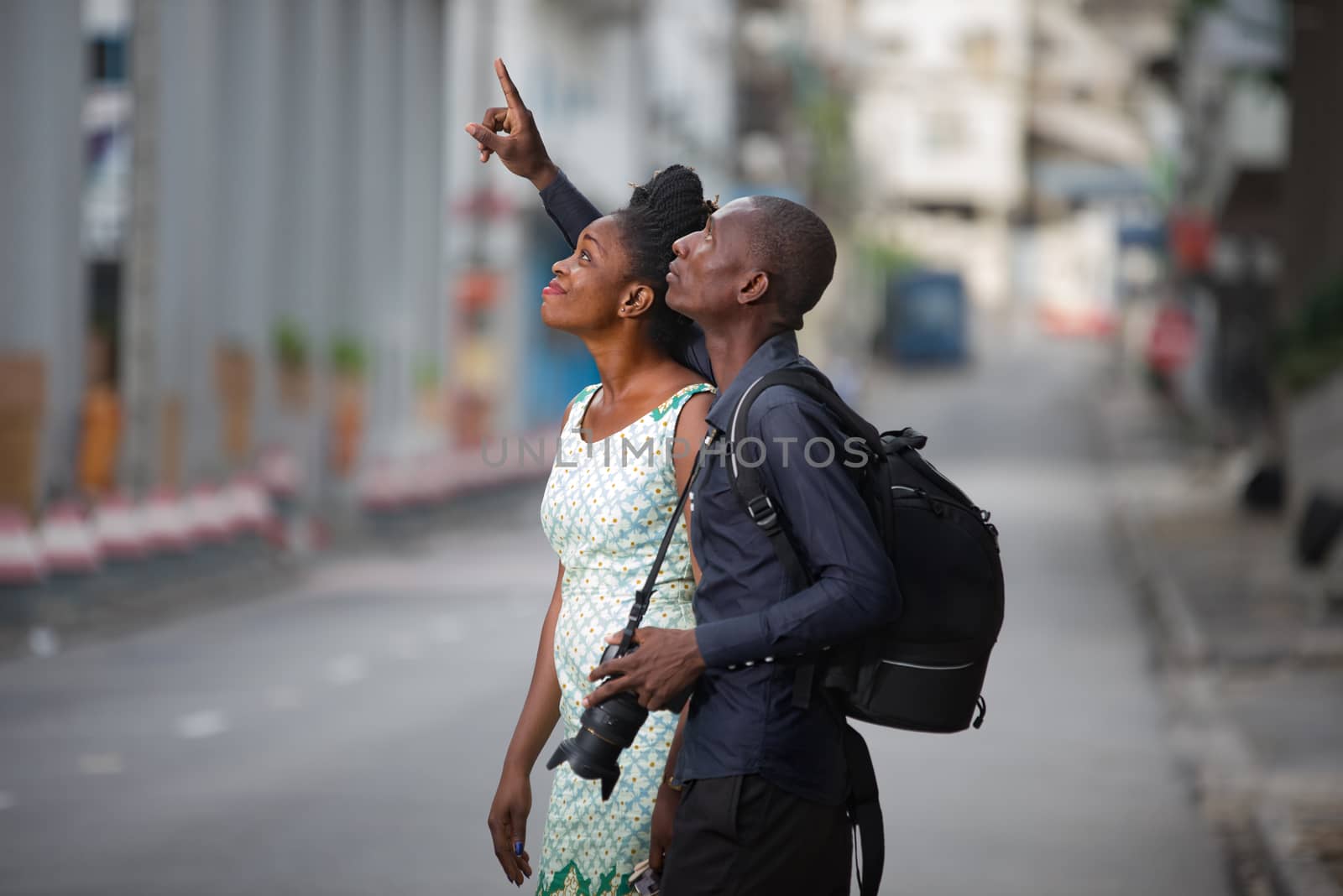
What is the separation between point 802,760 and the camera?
328 centimetres

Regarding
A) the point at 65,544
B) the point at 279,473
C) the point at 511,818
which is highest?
the point at 511,818

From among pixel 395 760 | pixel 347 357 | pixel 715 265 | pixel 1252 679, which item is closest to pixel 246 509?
pixel 395 760

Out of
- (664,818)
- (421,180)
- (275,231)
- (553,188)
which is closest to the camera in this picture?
(664,818)

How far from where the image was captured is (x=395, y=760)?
968 centimetres

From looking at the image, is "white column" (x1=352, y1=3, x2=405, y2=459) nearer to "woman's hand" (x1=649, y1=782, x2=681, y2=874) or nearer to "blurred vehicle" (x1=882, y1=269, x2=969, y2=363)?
"woman's hand" (x1=649, y1=782, x2=681, y2=874)

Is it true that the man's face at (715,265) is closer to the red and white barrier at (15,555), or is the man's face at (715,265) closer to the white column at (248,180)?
the red and white barrier at (15,555)

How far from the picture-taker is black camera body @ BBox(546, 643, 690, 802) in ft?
10.7

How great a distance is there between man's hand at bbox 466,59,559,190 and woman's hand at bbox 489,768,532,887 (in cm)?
118

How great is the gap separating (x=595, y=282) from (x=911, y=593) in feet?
2.77

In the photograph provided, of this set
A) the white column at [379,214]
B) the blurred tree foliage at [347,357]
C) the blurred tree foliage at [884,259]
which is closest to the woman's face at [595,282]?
the blurred tree foliage at [347,357]

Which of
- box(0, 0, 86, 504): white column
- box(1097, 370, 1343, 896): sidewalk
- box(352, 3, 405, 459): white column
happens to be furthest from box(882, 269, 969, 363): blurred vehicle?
box(0, 0, 86, 504): white column

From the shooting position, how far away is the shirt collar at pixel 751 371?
3.31m

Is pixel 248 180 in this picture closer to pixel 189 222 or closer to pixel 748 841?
pixel 189 222

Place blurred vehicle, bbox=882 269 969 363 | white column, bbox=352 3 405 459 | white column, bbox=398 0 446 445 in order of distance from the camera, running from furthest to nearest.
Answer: blurred vehicle, bbox=882 269 969 363 → white column, bbox=398 0 446 445 → white column, bbox=352 3 405 459
